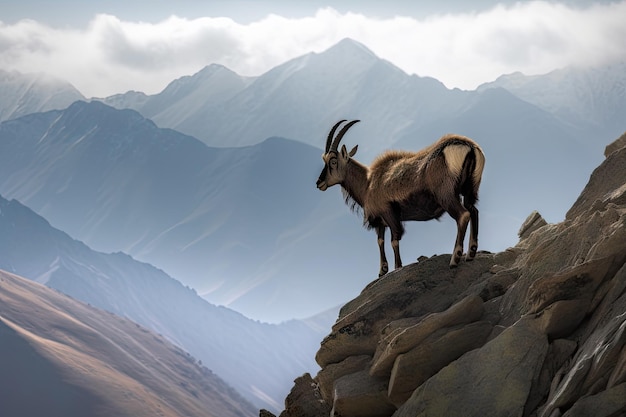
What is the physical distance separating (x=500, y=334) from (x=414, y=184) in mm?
5676

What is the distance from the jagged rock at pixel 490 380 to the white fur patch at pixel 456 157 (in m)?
4.64

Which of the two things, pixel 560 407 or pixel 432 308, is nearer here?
pixel 560 407

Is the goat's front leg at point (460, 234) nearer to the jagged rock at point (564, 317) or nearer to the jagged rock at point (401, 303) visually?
the jagged rock at point (401, 303)

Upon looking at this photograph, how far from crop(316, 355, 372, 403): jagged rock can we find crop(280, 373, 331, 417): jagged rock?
48cm

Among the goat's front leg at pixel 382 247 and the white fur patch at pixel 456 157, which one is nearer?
the white fur patch at pixel 456 157

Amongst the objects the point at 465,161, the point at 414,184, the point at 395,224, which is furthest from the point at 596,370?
the point at 395,224

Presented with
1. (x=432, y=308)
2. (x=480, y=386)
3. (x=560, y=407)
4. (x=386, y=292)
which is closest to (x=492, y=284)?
(x=432, y=308)

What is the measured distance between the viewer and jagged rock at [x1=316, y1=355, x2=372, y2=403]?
19572 mm

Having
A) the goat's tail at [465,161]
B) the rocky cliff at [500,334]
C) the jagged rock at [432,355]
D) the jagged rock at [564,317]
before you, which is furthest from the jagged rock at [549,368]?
the goat's tail at [465,161]

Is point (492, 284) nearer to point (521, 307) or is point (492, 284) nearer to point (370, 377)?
point (521, 307)

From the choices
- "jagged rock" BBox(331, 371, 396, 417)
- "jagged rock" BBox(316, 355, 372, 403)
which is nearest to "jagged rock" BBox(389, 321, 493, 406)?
"jagged rock" BBox(331, 371, 396, 417)

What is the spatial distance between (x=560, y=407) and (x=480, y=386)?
6.49 feet

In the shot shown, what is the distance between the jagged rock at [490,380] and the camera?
1504cm

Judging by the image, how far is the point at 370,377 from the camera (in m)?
18.5
